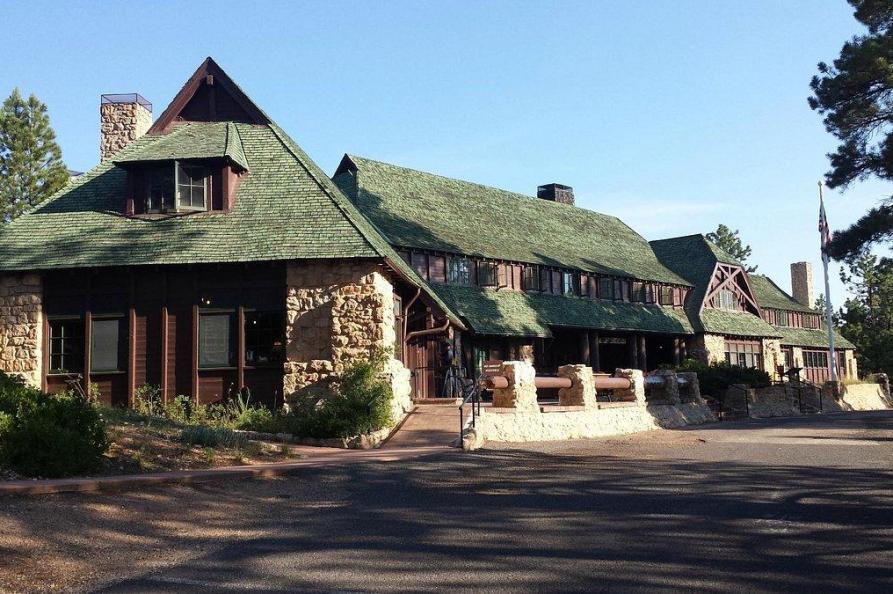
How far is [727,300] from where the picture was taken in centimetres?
4544

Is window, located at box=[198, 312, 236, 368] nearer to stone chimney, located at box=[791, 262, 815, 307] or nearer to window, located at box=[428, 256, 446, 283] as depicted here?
window, located at box=[428, 256, 446, 283]

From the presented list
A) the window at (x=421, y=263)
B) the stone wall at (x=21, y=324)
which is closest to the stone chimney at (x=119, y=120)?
A: the stone wall at (x=21, y=324)

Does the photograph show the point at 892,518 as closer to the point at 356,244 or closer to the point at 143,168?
the point at 356,244

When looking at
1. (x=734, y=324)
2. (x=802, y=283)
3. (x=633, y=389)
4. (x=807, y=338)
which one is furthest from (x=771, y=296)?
(x=633, y=389)

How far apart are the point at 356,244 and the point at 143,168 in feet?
20.7

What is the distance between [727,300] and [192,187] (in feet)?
103

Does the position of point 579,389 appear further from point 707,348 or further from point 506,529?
point 707,348

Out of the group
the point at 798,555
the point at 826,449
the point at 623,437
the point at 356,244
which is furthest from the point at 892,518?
the point at 356,244

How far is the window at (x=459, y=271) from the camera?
102 feet

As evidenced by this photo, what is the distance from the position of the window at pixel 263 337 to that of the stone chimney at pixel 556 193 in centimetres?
2680

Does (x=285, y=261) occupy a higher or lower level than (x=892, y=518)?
higher

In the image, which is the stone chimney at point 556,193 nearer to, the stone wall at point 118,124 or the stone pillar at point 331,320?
the stone wall at point 118,124

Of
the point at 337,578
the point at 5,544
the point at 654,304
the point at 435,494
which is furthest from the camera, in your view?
the point at 654,304

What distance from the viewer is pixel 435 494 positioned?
10852mm
